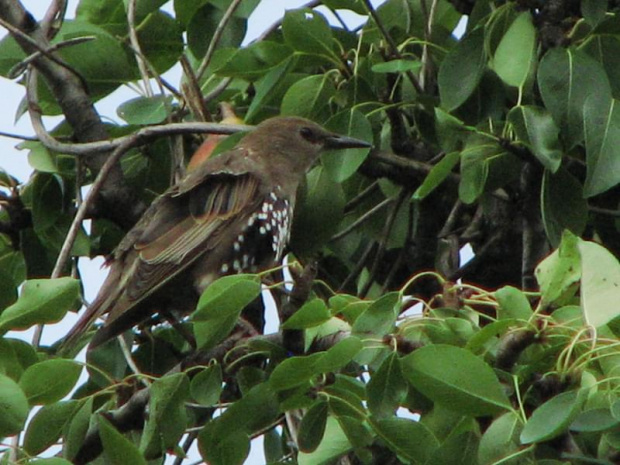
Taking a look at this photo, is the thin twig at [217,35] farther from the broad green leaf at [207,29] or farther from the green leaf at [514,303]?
the green leaf at [514,303]

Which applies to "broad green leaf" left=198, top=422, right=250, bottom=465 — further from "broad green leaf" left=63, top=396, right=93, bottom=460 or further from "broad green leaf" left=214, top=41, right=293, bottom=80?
"broad green leaf" left=214, top=41, right=293, bottom=80

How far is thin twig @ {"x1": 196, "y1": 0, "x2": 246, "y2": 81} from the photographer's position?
15.7ft

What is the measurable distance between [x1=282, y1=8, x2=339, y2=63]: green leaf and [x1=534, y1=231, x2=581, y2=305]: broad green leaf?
4.98ft

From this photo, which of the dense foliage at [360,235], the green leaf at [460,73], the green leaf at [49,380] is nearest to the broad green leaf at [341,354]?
the dense foliage at [360,235]

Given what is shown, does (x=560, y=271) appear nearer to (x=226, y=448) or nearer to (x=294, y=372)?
(x=294, y=372)

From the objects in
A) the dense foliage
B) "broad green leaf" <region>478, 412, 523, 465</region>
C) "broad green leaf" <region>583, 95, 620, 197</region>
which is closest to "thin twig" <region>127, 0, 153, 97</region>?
the dense foliage

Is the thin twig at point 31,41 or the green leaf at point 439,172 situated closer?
the green leaf at point 439,172

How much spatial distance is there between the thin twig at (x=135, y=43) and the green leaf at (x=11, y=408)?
79.3 inches

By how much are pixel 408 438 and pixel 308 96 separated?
67.2 inches

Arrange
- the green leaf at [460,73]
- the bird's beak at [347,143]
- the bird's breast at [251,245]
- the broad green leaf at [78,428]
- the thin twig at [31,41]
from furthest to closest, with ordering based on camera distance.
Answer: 1. the bird's breast at [251,245]
2. the thin twig at [31,41]
3. the bird's beak at [347,143]
4. the green leaf at [460,73]
5. the broad green leaf at [78,428]

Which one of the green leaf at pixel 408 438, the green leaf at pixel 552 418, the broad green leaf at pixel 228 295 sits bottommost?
the green leaf at pixel 408 438

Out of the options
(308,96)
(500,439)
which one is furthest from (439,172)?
(500,439)

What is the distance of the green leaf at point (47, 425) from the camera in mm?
3330

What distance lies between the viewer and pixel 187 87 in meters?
5.06
